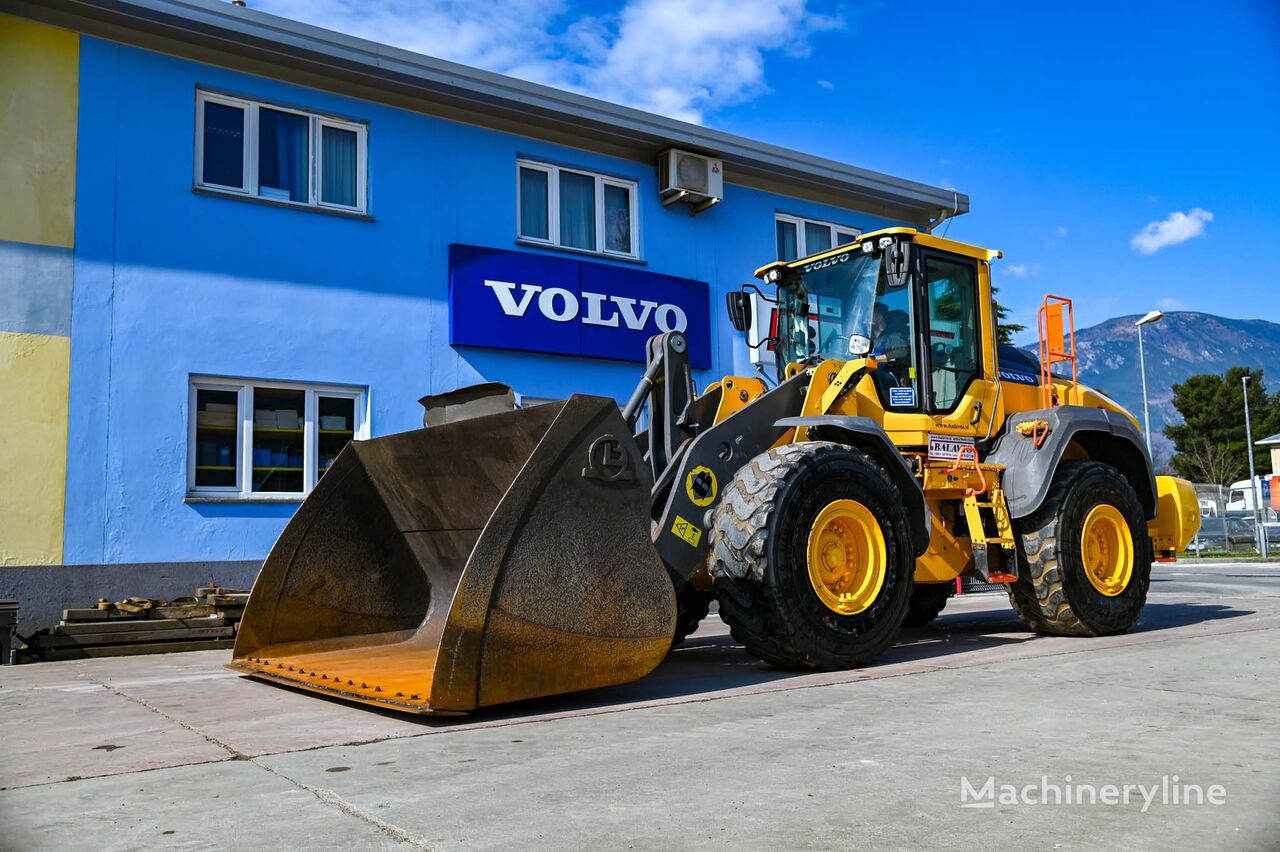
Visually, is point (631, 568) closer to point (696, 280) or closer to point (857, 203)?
point (696, 280)

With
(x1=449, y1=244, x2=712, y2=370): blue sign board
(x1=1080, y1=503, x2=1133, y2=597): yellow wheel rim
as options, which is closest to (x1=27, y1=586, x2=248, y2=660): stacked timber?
(x1=449, y1=244, x2=712, y2=370): blue sign board

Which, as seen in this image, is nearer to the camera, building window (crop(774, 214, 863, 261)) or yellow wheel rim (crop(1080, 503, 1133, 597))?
yellow wheel rim (crop(1080, 503, 1133, 597))

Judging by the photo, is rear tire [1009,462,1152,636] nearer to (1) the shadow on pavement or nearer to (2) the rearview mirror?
(1) the shadow on pavement

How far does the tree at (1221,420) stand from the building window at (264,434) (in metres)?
62.1

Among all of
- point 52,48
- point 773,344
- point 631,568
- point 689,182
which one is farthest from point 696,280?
point 631,568

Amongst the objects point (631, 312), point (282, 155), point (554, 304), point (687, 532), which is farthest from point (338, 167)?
point (687, 532)

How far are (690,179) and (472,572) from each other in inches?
393

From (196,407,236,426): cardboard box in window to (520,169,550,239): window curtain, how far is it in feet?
13.3

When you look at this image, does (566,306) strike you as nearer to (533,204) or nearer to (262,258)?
(533,204)

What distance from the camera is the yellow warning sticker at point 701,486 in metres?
6.46

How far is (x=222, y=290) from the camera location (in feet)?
35.1

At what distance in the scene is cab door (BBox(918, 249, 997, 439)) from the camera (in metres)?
8.02

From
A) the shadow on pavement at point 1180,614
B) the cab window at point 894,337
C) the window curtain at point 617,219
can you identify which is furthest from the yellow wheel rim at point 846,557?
the window curtain at point 617,219

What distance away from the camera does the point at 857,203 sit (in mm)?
16156
